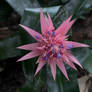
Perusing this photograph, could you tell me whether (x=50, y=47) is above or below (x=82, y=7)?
below

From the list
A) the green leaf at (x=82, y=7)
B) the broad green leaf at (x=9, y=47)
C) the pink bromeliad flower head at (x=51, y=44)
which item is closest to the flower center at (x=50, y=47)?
the pink bromeliad flower head at (x=51, y=44)

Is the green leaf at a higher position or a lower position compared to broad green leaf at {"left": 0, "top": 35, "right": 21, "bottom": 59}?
higher

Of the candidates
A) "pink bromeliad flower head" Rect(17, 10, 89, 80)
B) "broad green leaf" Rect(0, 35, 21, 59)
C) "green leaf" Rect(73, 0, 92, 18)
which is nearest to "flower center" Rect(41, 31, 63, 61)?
"pink bromeliad flower head" Rect(17, 10, 89, 80)

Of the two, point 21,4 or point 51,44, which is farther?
point 21,4

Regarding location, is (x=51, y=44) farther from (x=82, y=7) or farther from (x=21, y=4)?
(x=82, y=7)

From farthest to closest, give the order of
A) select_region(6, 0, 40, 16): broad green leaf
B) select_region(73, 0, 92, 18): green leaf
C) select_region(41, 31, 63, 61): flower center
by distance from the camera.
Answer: select_region(73, 0, 92, 18): green leaf → select_region(6, 0, 40, 16): broad green leaf → select_region(41, 31, 63, 61): flower center

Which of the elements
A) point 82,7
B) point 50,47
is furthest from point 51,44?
point 82,7

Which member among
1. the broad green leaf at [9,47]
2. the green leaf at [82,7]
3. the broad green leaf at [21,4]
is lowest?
the broad green leaf at [9,47]

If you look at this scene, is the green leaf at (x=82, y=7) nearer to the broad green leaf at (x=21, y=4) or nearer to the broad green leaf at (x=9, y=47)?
the broad green leaf at (x=21, y=4)

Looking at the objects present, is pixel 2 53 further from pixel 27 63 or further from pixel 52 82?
pixel 52 82

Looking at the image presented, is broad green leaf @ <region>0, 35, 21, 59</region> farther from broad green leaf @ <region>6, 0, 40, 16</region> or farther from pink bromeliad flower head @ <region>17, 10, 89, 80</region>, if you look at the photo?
pink bromeliad flower head @ <region>17, 10, 89, 80</region>

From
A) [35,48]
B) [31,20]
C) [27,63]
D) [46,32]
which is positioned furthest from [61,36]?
[27,63]
